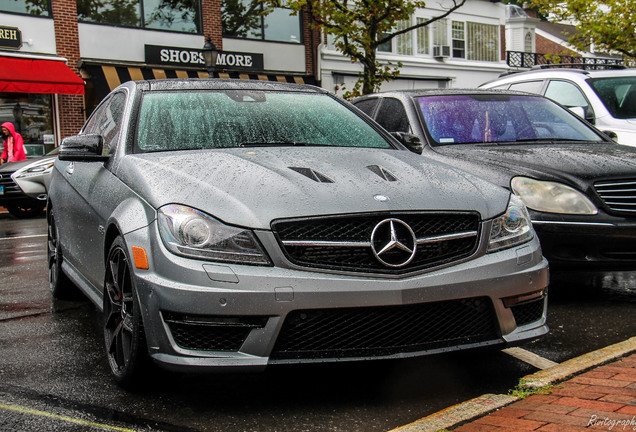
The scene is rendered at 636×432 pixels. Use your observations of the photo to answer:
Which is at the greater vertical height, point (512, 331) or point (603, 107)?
point (603, 107)

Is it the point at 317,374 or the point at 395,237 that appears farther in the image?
the point at 317,374

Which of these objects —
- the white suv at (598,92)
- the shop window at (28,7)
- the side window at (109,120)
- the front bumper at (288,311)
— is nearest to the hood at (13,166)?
the shop window at (28,7)

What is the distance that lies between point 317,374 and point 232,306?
92 cm

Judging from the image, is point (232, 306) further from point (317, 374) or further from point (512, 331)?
point (512, 331)

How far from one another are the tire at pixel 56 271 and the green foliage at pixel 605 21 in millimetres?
20336

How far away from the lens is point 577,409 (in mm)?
3309

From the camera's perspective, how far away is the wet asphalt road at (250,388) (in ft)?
11.2

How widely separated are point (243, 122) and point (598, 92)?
595cm

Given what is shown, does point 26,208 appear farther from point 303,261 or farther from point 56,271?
point 303,261

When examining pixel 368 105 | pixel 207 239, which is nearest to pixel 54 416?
pixel 207 239

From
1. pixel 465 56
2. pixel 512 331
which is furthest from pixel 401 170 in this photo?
pixel 465 56

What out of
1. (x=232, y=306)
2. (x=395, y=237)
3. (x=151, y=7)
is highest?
(x=151, y=7)

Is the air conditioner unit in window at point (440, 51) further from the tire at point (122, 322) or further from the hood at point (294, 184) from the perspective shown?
the tire at point (122, 322)

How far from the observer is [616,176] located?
18.3 feet
